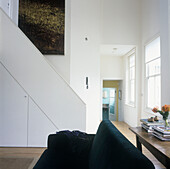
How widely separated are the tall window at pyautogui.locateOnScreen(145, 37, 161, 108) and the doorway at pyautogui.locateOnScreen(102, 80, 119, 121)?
2469 millimetres

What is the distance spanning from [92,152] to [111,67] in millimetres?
5601

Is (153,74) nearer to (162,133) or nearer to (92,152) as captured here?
(162,133)

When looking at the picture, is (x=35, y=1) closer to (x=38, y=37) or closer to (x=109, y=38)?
(x=38, y=37)

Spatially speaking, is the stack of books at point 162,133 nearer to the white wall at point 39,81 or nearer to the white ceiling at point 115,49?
the white wall at point 39,81

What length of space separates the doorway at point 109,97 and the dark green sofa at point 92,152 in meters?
5.45

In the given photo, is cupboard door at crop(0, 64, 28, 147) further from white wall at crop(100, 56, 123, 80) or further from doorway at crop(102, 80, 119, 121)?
doorway at crop(102, 80, 119, 121)

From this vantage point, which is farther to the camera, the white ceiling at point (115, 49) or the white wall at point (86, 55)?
the white ceiling at point (115, 49)

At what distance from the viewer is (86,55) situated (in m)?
4.89

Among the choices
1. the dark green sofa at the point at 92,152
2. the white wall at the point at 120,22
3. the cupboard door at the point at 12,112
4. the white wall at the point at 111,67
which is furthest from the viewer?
the white wall at the point at 111,67

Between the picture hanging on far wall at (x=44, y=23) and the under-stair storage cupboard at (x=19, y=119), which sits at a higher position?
the picture hanging on far wall at (x=44, y=23)

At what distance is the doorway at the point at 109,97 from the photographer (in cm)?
747

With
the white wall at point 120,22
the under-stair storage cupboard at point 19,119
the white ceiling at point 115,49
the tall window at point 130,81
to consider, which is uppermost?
the white wall at point 120,22

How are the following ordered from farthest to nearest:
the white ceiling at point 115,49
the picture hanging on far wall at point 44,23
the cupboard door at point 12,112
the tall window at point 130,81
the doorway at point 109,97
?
the doorway at point 109,97 → the tall window at point 130,81 → the white ceiling at point 115,49 → the picture hanging on far wall at point 44,23 → the cupboard door at point 12,112

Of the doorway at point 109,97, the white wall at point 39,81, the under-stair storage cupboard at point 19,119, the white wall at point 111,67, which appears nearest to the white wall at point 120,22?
the white wall at point 111,67
